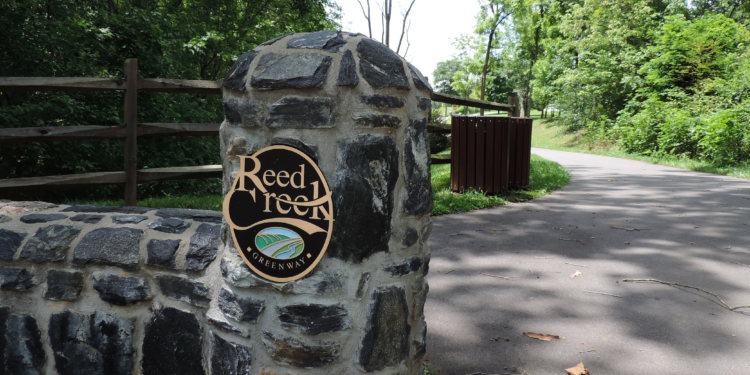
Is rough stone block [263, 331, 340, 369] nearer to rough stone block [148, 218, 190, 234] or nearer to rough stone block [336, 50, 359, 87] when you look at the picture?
rough stone block [148, 218, 190, 234]

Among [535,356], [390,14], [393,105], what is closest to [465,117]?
[535,356]

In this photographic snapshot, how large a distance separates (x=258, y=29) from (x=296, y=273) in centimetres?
1262

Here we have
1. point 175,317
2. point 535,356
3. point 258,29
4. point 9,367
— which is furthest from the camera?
point 258,29

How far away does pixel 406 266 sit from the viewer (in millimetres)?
1838

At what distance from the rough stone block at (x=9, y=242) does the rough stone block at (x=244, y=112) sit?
1211 mm

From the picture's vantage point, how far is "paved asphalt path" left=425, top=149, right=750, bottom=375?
8.53 feet

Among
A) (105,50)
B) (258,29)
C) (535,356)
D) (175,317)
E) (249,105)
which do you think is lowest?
(535,356)

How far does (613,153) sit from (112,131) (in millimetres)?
18153

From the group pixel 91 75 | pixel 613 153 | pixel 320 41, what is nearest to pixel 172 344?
pixel 320 41

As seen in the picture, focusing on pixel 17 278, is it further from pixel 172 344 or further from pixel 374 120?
pixel 374 120

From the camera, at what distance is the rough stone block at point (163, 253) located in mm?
1942

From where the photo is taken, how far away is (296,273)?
1693 millimetres

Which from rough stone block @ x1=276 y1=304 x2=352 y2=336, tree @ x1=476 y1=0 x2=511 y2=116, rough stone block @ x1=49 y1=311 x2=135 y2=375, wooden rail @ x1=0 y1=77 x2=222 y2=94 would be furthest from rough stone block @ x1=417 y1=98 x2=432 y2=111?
tree @ x1=476 y1=0 x2=511 y2=116

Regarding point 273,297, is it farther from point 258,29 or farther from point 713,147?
point 713,147
